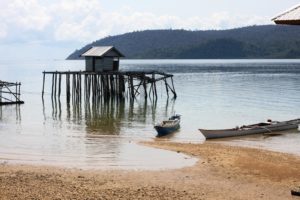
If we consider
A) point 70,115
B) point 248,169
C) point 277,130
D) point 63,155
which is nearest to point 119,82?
point 70,115

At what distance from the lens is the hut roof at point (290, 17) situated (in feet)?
40.5

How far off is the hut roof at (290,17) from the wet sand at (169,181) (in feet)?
16.9

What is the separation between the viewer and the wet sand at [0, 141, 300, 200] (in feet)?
47.7

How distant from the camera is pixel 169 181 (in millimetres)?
16891

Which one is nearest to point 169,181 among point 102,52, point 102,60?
point 102,52

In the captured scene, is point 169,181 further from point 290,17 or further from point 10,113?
point 10,113

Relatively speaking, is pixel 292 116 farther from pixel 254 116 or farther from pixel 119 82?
pixel 119 82

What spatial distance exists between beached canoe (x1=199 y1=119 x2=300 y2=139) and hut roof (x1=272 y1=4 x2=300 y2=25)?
16.2m

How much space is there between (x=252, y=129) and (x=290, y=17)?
1890 centimetres

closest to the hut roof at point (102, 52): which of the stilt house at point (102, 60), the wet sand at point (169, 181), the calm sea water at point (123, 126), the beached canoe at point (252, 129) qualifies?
the stilt house at point (102, 60)

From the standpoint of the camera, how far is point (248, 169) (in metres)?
19.4

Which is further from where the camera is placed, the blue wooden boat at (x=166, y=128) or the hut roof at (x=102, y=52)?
the hut roof at (x=102, y=52)

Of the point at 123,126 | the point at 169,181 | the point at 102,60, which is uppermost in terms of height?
the point at 102,60

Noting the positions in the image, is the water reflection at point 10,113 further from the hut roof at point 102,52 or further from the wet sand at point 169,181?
the wet sand at point 169,181
